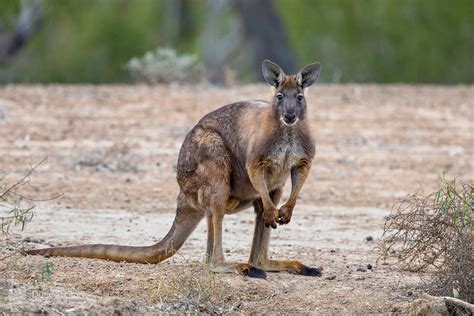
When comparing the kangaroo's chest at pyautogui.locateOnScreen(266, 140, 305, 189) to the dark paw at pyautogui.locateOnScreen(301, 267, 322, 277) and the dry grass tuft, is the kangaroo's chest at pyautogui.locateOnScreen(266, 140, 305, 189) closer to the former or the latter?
the dark paw at pyautogui.locateOnScreen(301, 267, 322, 277)

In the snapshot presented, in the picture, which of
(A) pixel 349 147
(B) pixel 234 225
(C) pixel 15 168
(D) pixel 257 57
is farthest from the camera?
(D) pixel 257 57

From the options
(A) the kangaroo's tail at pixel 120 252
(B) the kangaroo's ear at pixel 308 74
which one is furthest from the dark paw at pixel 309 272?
(B) the kangaroo's ear at pixel 308 74

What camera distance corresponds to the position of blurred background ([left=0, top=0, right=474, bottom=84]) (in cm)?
2241

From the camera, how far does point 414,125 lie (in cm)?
1377

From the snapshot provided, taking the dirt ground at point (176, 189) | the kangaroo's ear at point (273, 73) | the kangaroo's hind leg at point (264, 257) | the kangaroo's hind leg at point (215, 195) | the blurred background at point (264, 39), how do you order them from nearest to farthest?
1. the dirt ground at point (176, 189)
2. the kangaroo's hind leg at point (215, 195)
3. the kangaroo's hind leg at point (264, 257)
4. the kangaroo's ear at point (273, 73)
5. the blurred background at point (264, 39)

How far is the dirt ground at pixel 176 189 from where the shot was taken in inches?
301

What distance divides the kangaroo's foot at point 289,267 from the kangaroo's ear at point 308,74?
1272 millimetres

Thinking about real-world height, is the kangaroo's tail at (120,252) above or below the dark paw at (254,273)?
above

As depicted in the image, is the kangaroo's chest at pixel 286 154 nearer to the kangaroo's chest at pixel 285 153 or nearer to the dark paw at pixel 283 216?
the kangaroo's chest at pixel 285 153

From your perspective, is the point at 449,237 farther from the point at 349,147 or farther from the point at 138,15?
the point at 138,15

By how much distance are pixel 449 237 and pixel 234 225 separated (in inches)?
112

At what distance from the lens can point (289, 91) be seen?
8211 millimetres

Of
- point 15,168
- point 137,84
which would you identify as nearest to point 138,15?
point 137,84

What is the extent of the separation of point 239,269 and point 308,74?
4.90 feet
